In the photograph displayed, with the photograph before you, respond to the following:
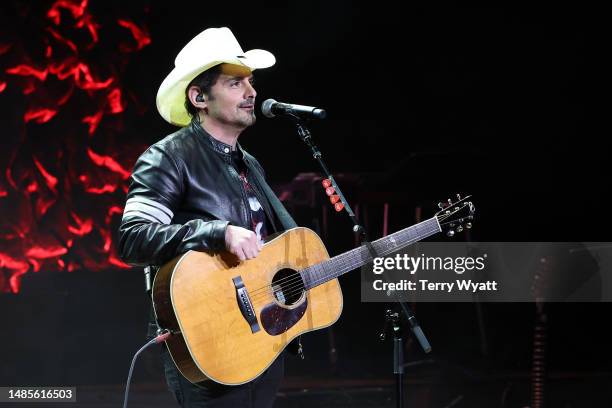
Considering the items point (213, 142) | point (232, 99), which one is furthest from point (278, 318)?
point (232, 99)

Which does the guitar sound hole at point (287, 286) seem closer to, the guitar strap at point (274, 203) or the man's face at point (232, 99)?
the guitar strap at point (274, 203)

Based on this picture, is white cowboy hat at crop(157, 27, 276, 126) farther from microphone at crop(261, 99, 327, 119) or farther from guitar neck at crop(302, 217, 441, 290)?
guitar neck at crop(302, 217, 441, 290)

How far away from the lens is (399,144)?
17.3 feet

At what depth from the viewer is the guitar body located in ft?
7.09

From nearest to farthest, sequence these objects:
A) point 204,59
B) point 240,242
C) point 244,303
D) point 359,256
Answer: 1. point 240,242
2. point 244,303
3. point 204,59
4. point 359,256

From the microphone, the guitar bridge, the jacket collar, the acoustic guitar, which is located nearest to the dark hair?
the jacket collar

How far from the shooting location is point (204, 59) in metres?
2.55

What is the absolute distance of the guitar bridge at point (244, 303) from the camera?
2.30 meters

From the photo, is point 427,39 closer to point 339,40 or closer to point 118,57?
point 339,40

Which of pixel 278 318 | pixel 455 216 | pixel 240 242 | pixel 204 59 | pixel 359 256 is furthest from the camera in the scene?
pixel 455 216

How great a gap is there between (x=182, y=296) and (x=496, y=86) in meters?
3.81

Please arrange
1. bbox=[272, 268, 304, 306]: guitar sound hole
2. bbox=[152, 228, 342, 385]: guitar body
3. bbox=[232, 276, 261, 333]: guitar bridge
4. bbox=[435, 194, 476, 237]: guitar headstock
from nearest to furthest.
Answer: bbox=[152, 228, 342, 385]: guitar body
bbox=[232, 276, 261, 333]: guitar bridge
bbox=[272, 268, 304, 306]: guitar sound hole
bbox=[435, 194, 476, 237]: guitar headstock

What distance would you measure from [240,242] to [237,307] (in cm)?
24

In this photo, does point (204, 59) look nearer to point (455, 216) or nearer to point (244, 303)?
point (244, 303)
